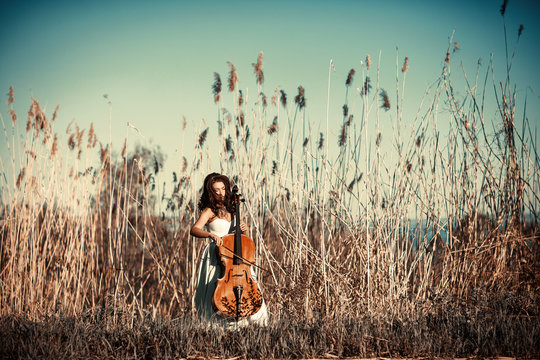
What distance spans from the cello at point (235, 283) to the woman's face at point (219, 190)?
62 cm

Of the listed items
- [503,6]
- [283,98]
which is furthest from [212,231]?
[503,6]

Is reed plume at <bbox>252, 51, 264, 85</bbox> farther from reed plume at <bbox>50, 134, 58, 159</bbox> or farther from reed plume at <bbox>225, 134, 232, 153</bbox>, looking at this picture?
reed plume at <bbox>50, 134, 58, 159</bbox>

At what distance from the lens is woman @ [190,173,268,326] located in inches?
124

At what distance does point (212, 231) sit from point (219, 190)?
0.34 m

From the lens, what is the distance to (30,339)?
2.78 metres

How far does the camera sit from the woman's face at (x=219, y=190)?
11.6ft

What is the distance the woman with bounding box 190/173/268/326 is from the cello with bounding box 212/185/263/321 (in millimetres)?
89

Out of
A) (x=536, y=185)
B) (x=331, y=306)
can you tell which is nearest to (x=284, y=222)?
(x=331, y=306)

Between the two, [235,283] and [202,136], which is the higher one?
[202,136]

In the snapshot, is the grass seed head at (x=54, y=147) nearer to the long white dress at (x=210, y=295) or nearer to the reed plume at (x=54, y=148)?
the reed plume at (x=54, y=148)

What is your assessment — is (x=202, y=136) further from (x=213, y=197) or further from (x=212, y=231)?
(x=212, y=231)

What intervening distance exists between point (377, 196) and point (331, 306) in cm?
99

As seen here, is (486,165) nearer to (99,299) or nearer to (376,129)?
(376,129)

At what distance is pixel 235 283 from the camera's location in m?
2.93
